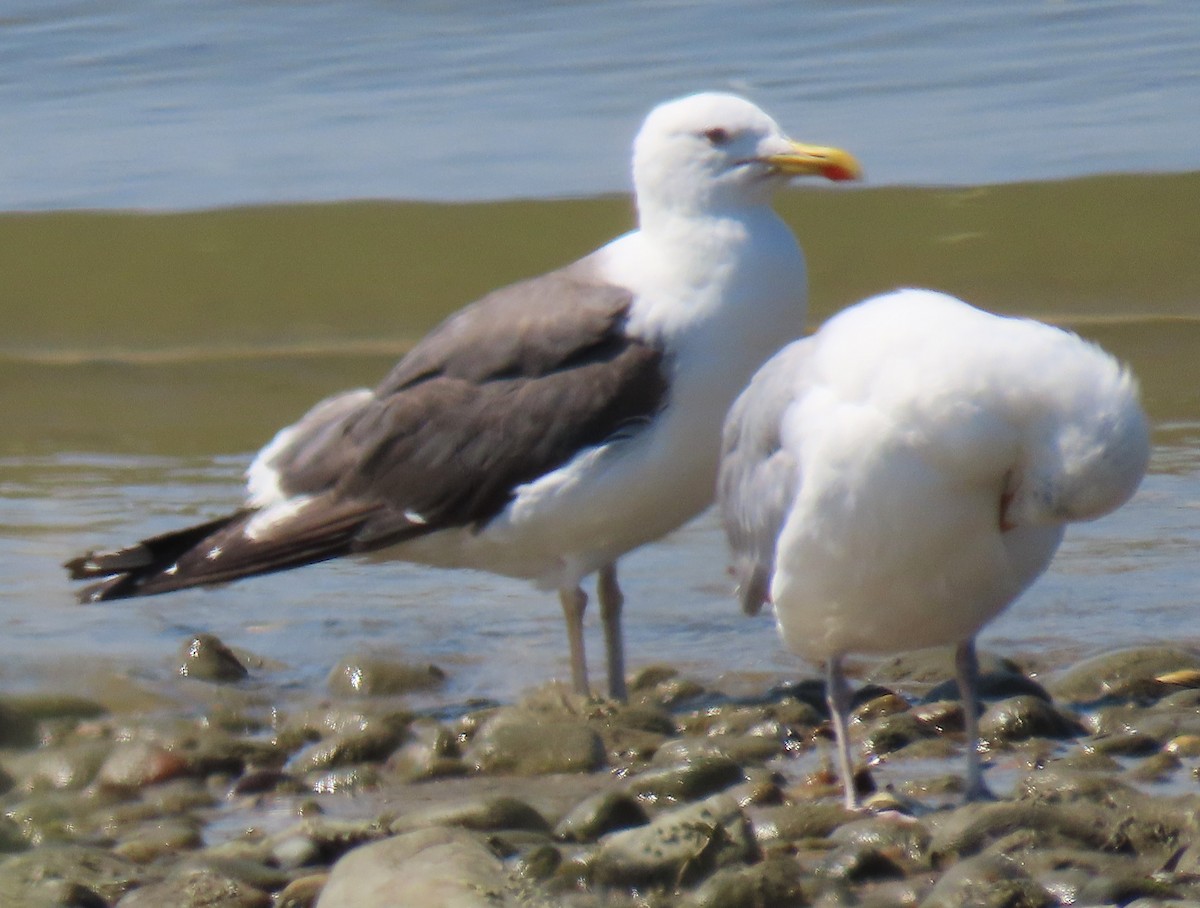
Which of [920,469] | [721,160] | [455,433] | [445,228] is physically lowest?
[445,228]

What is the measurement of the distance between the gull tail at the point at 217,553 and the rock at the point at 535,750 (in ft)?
3.29

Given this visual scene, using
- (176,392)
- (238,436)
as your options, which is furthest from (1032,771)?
(176,392)

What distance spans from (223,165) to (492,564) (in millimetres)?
7691

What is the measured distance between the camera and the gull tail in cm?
552

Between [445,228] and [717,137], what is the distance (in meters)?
6.38

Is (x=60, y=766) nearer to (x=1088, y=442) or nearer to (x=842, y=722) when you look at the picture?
(x=842, y=722)

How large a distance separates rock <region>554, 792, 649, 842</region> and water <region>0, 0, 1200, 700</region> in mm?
1356

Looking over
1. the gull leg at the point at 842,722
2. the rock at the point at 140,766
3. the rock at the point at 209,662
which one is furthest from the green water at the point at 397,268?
the gull leg at the point at 842,722

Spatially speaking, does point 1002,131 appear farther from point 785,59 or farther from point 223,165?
point 223,165

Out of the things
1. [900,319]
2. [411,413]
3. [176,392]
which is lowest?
[176,392]

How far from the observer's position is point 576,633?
5.32 meters

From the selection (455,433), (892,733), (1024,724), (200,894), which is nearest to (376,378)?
(455,433)

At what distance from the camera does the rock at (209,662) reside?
545 centimetres

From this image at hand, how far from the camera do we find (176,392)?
965 centimetres
